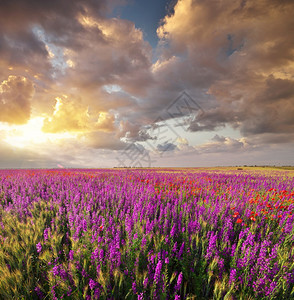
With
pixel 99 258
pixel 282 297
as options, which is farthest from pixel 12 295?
pixel 282 297

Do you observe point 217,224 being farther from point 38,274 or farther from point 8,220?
point 8,220

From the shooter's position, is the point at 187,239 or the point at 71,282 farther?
the point at 187,239

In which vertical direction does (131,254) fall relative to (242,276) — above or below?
above

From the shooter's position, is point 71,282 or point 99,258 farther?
point 99,258

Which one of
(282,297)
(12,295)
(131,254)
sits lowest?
(282,297)

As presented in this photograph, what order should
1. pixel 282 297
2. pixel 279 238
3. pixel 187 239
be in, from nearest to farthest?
pixel 282 297
pixel 187 239
pixel 279 238

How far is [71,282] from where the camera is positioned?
1472 mm

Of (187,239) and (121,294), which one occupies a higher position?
(187,239)

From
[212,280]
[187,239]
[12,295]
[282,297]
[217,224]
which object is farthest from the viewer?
[217,224]

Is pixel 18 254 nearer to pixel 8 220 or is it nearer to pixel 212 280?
pixel 8 220

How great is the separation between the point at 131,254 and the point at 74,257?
0.54 metres

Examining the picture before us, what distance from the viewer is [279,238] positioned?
8.32ft

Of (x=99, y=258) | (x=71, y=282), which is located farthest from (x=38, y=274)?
(x=99, y=258)

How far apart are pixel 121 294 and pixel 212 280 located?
853mm
